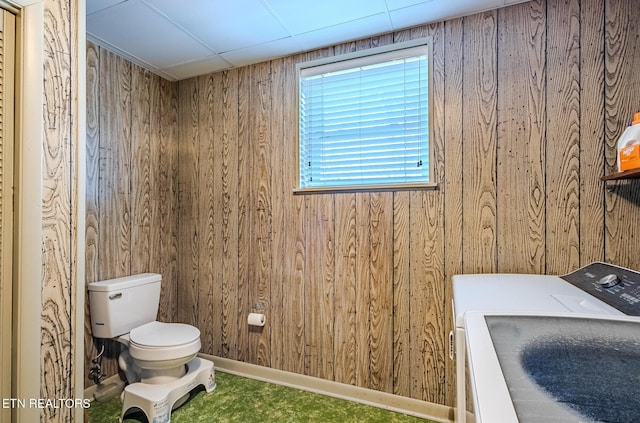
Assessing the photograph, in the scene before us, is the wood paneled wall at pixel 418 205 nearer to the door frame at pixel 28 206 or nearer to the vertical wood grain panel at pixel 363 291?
the vertical wood grain panel at pixel 363 291

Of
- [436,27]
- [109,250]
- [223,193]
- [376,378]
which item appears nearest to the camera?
[436,27]

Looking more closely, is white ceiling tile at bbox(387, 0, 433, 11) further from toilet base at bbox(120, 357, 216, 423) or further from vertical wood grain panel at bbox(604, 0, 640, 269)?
toilet base at bbox(120, 357, 216, 423)

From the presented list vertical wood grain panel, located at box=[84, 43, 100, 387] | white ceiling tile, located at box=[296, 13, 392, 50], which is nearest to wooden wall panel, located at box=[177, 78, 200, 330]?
vertical wood grain panel, located at box=[84, 43, 100, 387]

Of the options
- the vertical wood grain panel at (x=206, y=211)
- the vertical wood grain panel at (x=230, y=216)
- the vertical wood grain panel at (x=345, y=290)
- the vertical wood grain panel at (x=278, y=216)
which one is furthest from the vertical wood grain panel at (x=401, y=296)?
the vertical wood grain panel at (x=206, y=211)

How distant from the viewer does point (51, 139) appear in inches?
48.8

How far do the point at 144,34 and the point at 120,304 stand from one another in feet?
5.58

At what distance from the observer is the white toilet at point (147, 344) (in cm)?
178

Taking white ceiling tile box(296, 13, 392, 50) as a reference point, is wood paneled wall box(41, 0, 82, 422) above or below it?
below

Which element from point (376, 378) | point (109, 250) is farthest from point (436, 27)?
point (109, 250)

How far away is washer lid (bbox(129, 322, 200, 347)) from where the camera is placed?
1827 millimetres

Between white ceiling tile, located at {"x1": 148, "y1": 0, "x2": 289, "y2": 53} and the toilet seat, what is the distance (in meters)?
1.86

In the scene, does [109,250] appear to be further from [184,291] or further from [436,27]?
[436,27]

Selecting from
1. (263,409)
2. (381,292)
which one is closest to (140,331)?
(263,409)

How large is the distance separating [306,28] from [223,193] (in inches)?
50.7
